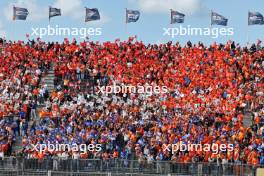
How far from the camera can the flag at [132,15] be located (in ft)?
149

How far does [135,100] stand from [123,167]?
9.28m

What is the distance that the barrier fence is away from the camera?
3106 centimetres

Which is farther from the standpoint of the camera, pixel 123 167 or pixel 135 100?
pixel 135 100

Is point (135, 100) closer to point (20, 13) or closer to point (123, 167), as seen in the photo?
point (123, 167)

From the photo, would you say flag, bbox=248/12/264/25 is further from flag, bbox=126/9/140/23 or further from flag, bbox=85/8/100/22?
flag, bbox=85/8/100/22

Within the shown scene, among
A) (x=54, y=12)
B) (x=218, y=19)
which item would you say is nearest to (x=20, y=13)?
(x=54, y=12)

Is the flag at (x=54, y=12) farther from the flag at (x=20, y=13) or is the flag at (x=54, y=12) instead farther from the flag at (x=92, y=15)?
the flag at (x=92, y=15)

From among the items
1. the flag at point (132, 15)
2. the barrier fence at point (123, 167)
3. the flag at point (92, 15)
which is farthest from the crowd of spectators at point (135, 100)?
the flag at point (92, 15)

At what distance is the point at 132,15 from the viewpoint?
4550 cm

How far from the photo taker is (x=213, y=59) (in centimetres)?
4581

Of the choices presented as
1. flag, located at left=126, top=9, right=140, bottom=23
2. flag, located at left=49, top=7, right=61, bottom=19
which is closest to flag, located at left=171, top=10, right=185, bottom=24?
flag, located at left=126, top=9, right=140, bottom=23

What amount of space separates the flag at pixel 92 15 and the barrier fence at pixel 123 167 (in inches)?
548

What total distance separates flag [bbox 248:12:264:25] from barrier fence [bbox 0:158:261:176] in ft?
57.7

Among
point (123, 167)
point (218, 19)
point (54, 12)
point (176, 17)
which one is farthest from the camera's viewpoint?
point (176, 17)
